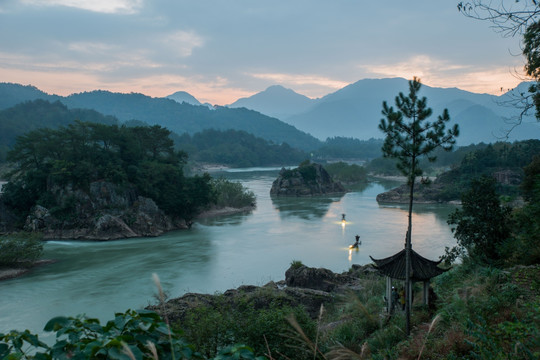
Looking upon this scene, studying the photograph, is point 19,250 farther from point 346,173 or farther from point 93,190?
point 346,173

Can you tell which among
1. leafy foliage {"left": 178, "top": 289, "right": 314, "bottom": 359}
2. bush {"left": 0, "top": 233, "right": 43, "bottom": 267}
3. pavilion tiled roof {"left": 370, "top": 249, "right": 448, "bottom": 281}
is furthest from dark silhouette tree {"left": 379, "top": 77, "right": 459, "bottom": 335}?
bush {"left": 0, "top": 233, "right": 43, "bottom": 267}

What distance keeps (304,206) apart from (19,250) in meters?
39.7

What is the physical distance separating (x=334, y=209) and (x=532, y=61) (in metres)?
44.9

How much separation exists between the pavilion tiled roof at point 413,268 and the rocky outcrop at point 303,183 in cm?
5833

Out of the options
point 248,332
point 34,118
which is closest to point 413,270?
point 248,332

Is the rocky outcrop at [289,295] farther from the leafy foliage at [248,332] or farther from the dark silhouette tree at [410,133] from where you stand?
the dark silhouette tree at [410,133]

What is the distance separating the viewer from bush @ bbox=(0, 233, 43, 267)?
25172mm

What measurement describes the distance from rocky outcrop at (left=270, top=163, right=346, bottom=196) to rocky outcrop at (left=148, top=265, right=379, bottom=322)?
46.5 metres

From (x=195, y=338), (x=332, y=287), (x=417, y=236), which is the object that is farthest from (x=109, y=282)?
(x=417, y=236)

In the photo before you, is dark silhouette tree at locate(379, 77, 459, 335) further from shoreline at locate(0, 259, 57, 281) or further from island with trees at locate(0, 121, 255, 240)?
island with trees at locate(0, 121, 255, 240)

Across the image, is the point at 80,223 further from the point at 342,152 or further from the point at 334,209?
the point at 342,152

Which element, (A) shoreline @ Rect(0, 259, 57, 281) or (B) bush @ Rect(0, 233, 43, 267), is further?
(B) bush @ Rect(0, 233, 43, 267)

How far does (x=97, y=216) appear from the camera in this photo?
124ft

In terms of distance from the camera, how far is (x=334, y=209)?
54969mm
